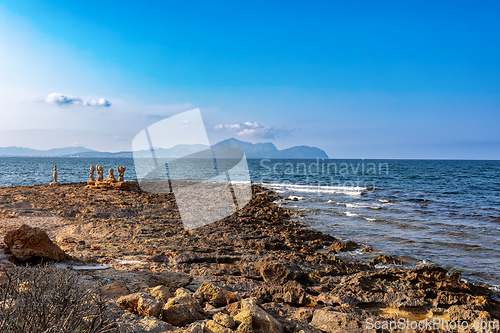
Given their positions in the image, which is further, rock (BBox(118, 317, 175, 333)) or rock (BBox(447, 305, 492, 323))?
rock (BBox(447, 305, 492, 323))

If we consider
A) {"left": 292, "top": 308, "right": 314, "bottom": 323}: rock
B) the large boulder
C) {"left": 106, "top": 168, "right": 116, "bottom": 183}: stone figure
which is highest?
{"left": 106, "top": 168, "right": 116, "bottom": 183}: stone figure

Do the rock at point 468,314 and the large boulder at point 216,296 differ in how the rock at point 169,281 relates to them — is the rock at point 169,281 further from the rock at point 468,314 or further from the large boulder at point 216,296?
the rock at point 468,314

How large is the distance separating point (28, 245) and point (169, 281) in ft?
9.80

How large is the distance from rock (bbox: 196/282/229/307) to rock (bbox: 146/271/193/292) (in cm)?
64

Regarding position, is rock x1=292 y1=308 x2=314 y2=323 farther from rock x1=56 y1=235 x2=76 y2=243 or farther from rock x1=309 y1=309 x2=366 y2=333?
rock x1=56 y1=235 x2=76 y2=243

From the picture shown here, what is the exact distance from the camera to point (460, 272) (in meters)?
8.39

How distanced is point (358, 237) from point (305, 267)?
5.01 m

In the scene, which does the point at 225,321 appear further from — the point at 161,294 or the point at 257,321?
the point at 161,294

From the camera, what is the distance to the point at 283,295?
566cm

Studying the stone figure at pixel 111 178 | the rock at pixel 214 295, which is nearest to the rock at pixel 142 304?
the rock at pixel 214 295

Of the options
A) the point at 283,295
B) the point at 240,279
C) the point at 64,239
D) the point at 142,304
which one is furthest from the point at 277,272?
the point at 64,239

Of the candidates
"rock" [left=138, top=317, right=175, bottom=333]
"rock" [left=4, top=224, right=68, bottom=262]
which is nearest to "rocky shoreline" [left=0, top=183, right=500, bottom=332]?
"rock" [left=138, top=317, right=175, bottom=333]

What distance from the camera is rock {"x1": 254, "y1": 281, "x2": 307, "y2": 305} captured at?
5582 millimetres

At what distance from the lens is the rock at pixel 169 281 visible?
17.2 feet
